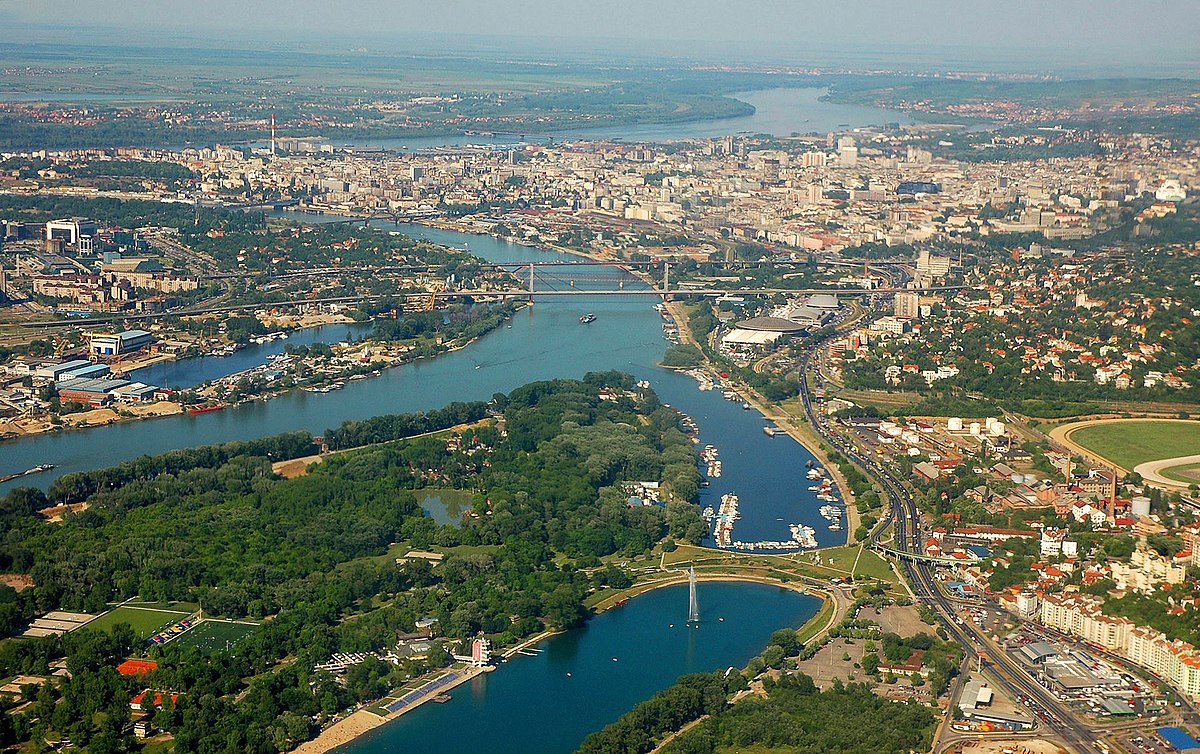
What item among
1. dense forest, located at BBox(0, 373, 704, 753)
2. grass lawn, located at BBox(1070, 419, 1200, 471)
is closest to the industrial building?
dense forest, located at BBox(0, 373, 704, 753)

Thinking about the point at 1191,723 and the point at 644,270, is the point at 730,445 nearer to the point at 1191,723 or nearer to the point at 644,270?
the point at 1191,723

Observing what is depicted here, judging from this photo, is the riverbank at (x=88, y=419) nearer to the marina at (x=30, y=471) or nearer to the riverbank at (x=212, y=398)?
the riverbank at (x=212, y=398)

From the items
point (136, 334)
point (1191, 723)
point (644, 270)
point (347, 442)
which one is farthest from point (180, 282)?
point (1191, 723)

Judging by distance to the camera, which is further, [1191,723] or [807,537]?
[807,537]

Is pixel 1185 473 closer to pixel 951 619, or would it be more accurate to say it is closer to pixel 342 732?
pixel 951 619

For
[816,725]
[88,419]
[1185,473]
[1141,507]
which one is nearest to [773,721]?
[816,725]

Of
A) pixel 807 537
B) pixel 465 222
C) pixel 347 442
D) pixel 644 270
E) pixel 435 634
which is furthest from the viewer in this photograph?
pixel 465 222

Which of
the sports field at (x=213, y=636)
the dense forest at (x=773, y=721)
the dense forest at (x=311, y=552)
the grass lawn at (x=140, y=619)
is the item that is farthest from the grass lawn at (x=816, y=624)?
the grass lawn at (x=140, y=619)
